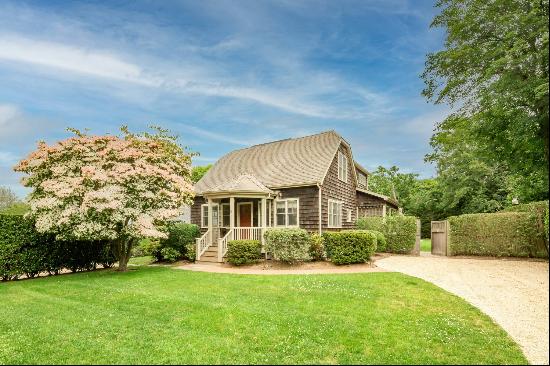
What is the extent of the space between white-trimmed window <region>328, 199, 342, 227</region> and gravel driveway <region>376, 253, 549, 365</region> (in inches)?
168

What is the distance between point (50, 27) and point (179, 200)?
8571mm

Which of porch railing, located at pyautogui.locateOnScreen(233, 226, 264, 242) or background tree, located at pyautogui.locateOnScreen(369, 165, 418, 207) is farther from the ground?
background tree, located at pyautogui.locateOnScreen(369, 165, 418, 207)

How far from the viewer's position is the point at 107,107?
817 inches

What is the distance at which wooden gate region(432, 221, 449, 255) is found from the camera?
58.3 ft

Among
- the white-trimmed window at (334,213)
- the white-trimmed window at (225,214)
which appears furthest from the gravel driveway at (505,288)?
the white-trimmed window at (225,214)

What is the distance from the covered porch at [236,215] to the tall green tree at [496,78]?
9.66 metres

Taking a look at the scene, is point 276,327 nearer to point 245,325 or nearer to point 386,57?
point 245,325

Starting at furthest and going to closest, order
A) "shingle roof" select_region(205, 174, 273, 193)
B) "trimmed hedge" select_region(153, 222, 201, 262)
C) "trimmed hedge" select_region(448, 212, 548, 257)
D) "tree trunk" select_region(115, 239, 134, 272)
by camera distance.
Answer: "trimmed hedge" select_region(153, 222, 201, 262) < "shingle roof" select_region(205, 174, 273, 193) < "tree trunk" select_region(115, 239, 134, 272) < "trimmed hedge" select_region(448, 212, 548, 257)

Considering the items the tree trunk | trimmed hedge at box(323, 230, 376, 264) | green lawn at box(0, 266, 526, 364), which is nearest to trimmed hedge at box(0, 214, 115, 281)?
the tree trunk

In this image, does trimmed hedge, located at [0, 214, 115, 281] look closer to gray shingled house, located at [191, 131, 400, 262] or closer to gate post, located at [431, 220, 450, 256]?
gray shingled house, located at [191, 131, 400, 262]

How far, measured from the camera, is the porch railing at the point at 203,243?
17.8 m

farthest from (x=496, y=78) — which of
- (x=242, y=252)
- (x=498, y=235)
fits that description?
(x=242, y=252)

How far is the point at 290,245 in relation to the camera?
599 inches

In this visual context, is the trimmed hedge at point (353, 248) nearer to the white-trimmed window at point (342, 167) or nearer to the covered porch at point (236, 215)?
the covered porch at point (236, 215)
